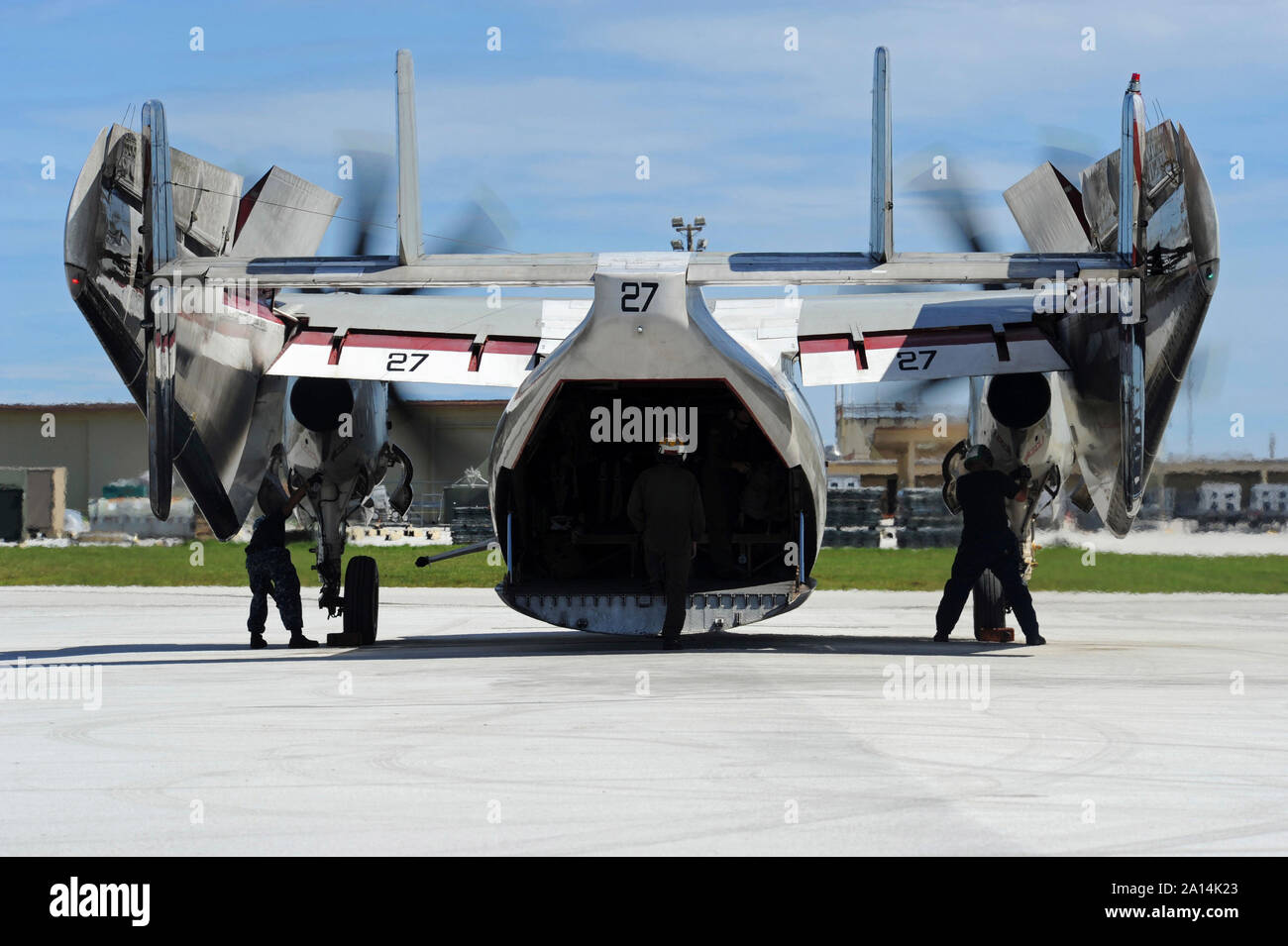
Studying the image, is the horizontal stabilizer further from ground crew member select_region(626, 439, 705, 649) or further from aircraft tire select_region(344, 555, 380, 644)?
ground crew member select_region(626, 439, 705, 649)

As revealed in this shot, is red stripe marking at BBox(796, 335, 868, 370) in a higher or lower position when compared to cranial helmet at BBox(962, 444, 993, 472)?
higher

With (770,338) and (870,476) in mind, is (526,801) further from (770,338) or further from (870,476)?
(870,476)

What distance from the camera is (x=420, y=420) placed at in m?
17.9

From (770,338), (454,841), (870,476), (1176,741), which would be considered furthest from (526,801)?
(870,476)

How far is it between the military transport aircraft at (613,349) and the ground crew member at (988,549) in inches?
35.6

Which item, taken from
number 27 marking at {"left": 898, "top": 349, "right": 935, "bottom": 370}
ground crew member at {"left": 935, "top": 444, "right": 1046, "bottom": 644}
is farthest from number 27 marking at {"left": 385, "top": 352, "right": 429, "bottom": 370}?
ground crew member at {"left": 935, "top": 444, "right": 1046, "bottom": 644}

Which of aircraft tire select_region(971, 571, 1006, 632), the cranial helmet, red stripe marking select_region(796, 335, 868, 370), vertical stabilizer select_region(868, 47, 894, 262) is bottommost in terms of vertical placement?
aircraft tire select_region(971, 571, 1006, 632)

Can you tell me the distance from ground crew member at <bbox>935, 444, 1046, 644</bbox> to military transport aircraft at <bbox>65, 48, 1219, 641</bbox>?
0.91m

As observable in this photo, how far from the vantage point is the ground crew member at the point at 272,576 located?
49.5 feet

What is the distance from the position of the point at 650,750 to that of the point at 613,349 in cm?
500

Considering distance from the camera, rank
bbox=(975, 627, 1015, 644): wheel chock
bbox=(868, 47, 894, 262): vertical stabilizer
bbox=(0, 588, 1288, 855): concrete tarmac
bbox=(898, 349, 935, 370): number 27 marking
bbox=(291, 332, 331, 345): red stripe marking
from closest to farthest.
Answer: bbox=(0, 588, 1288, 855): concrete tarmac < bbox=(868, 47, 894, 262): vertical stabilizer < bbox=(898, 349, 935, 370): number 27 marking < bbox=(291, 332, 331, 345): red stripe marking < bbox=(975, 627, 1015, 644): wheel chock

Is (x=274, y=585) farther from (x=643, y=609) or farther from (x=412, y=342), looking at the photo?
(x=643, y=609)

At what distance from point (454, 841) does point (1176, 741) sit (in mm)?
4325

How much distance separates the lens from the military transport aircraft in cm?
1205
